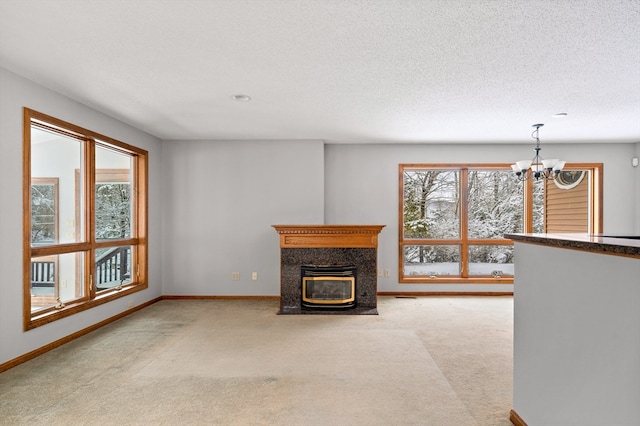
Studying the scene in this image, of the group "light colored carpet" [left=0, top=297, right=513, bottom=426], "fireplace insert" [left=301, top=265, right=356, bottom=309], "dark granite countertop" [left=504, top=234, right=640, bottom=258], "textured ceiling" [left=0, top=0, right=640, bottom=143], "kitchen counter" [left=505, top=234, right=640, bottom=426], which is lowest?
"light colored carpet" [left=0, top=297, right=513, bottom=426]

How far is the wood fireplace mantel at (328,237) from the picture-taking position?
4965 mm

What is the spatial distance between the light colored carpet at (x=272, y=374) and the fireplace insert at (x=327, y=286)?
0.43 metres

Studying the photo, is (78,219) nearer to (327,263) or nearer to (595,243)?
(327,263)

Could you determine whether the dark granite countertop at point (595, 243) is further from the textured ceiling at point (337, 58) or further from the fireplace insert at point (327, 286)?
the fireplace insert at point (327, 286)

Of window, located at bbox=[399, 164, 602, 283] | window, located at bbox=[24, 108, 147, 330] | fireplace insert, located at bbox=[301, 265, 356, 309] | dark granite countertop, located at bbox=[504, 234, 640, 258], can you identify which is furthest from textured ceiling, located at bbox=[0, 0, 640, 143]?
fireplace insert, located at bbox=[301, 265, 356, 309]

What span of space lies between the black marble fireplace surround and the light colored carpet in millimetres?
495

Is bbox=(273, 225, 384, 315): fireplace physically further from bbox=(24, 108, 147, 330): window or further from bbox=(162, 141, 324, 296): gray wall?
bbox=(24, 108, 147, 330): window

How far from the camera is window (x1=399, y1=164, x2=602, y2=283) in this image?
19.5ft

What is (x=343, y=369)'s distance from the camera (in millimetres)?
2996

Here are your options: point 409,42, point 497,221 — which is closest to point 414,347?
point 409,42

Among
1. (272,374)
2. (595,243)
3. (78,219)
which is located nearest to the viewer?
(595,243)

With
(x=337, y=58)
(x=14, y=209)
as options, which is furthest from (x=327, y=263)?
(x=14, y=209)

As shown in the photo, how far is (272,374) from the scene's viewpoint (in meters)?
2.89

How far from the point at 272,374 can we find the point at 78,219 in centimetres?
289
